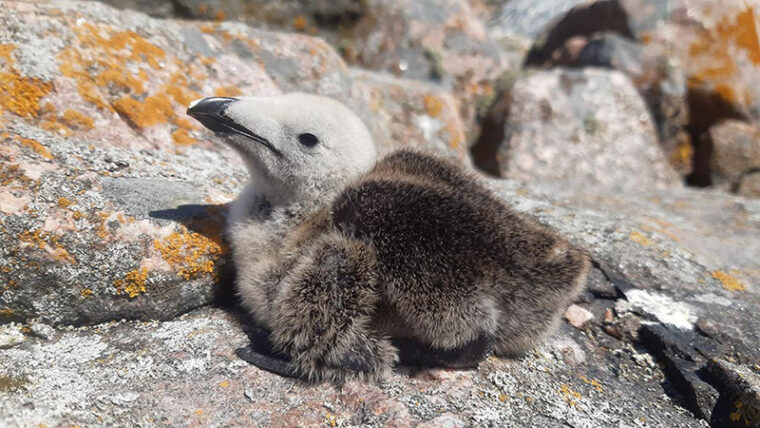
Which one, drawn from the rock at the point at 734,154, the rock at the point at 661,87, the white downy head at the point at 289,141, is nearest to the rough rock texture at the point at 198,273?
the white downy head at the point at 289,141

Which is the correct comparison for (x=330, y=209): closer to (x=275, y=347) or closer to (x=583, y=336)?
(x=275, y=347)

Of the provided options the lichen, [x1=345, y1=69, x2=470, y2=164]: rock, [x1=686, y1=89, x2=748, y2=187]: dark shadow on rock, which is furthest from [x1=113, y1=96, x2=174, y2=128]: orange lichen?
[x1=686, y1=89, x2=748, y2=187]: dark shadow on rock

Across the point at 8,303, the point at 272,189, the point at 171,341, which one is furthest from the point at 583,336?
the point at 8,303

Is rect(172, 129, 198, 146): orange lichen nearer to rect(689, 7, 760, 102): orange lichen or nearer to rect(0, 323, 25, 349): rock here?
rect(0, 323, 25, 349): rock

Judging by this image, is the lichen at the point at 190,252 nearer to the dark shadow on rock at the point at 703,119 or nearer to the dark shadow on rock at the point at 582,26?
the dark shadow on rock at the point at 703,119

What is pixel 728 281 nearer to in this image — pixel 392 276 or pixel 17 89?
pixel 392 276

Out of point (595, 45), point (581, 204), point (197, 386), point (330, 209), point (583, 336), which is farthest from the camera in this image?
point (595, 45)

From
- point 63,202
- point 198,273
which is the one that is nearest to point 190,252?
point 198,273
